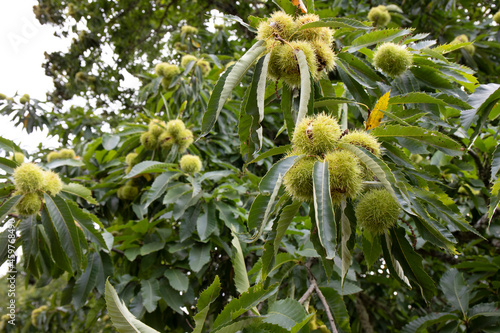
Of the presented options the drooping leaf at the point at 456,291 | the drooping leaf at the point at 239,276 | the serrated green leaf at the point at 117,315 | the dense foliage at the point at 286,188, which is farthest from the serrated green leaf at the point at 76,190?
the drooping leaf at the point at 456,291

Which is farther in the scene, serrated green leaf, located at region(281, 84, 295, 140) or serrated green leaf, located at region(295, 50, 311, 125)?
serrated green leaf, located at region(281, 84, 295, 140)

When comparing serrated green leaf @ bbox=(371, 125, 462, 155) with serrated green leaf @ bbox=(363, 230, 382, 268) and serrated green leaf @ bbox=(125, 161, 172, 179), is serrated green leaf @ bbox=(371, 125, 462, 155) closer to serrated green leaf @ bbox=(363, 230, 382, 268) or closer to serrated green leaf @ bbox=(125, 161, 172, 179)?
serrated green leaf @ bbox=(363, 230, 382, 268)

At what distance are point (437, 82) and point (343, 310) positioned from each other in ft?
2.80

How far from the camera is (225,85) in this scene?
916 mm

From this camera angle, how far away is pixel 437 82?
1192mm

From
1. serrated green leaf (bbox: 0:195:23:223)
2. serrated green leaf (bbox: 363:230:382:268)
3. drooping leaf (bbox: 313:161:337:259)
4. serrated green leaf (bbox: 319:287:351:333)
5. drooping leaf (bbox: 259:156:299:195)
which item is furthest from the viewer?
serrated green leaf (bbox: 0:195:23:223)

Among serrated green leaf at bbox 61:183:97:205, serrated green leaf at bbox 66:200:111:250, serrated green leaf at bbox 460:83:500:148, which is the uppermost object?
serrated green leaf at bbox 61:183:97:205

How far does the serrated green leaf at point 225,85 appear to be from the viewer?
3.01ft

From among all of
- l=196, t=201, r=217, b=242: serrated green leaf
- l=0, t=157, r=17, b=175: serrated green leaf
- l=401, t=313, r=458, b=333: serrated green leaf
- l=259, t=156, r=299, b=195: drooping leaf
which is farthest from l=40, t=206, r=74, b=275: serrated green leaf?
l=401, t=313, r=458, b=333: serrated green leaf

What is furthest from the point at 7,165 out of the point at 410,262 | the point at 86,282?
the point at 410,262

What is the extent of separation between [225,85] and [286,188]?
1.02 ft

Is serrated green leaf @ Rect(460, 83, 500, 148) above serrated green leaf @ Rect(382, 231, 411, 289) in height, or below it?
above

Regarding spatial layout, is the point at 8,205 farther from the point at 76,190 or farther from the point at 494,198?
the point at 494,198

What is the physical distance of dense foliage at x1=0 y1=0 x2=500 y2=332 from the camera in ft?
2.83
